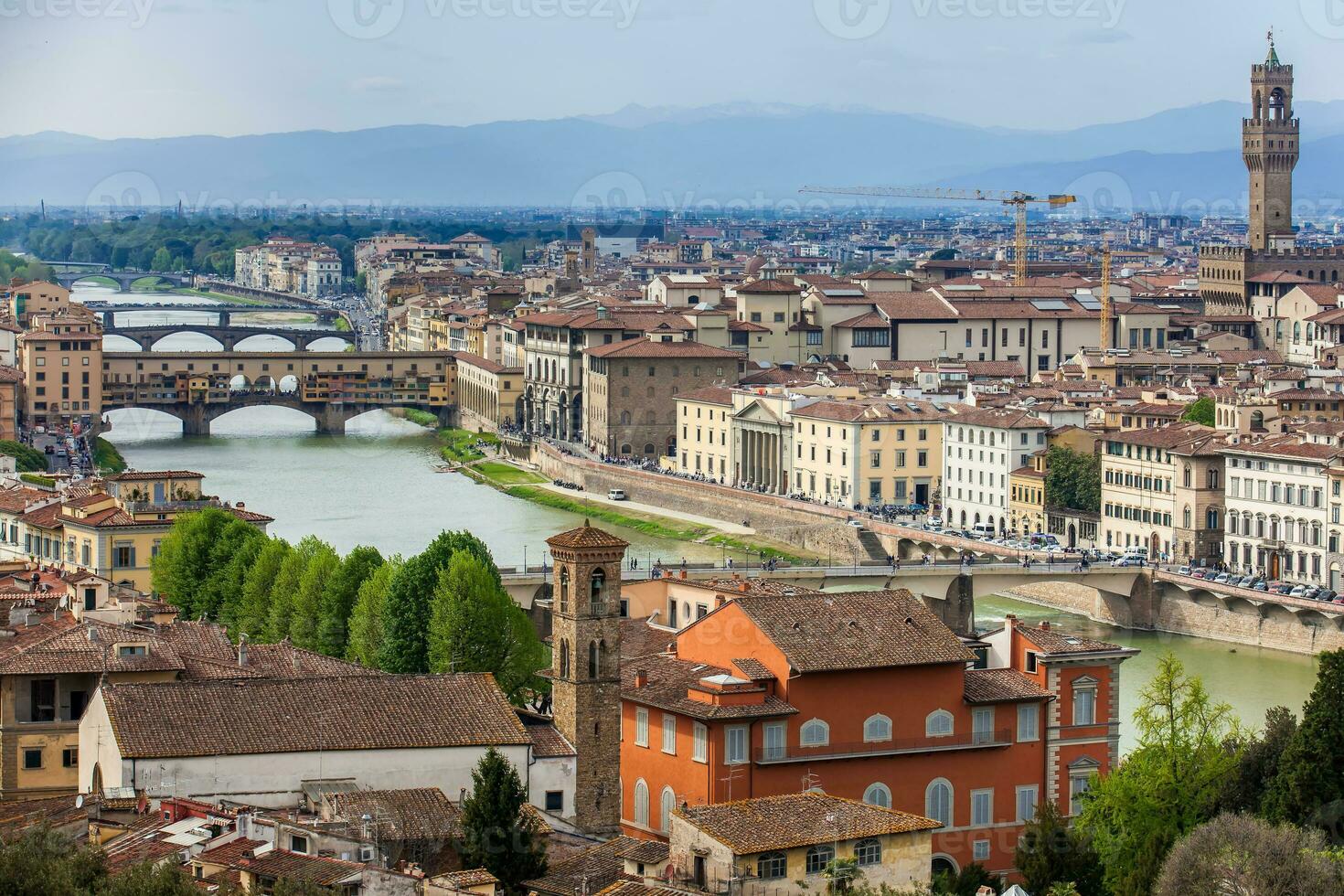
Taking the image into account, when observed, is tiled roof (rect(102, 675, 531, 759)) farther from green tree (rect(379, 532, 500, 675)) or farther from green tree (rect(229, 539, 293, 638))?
green tree (rect(229, 539, 293, 638))

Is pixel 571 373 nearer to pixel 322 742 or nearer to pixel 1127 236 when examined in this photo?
pixel 322 742

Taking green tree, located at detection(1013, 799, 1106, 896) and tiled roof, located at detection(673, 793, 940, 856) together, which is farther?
green tree, located at detection(1013, 799, 1106, 896)

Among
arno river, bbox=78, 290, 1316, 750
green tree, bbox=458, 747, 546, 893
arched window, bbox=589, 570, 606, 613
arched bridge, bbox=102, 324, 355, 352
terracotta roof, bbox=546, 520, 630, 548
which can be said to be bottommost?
arno river, bbox=78, 290, 1316, 750

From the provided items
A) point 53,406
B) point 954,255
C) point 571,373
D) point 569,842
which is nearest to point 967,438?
point 571,373

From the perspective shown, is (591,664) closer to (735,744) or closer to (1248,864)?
(735,744)

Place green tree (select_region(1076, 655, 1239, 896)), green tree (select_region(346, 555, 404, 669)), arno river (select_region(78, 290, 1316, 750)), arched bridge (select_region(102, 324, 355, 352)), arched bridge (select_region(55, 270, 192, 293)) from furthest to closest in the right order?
1. arched bridge (select_region(55, 270, 192, 293))
2. arched bridge (select_region(102, 324, 355, 352))
3. arno river (select_region(78, 290, 1316, 750))
4. green tree (select_region(346, 555, 404, 669))
5. green tree (select_region(1076, 655, 1239, 896))

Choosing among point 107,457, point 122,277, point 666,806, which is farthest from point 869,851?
point 122,277

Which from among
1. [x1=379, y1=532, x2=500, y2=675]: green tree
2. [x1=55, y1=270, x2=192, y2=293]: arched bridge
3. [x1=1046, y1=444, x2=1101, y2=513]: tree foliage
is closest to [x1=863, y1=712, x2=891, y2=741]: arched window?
[x1=379, y1=532, x2=500, y2=675]: green tree

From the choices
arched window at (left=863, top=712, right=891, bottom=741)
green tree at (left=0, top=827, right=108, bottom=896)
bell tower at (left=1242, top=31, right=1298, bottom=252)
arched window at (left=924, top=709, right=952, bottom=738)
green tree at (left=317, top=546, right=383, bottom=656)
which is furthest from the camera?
bell tower at (left=1242, top=31, right=1298, bottom=252)
